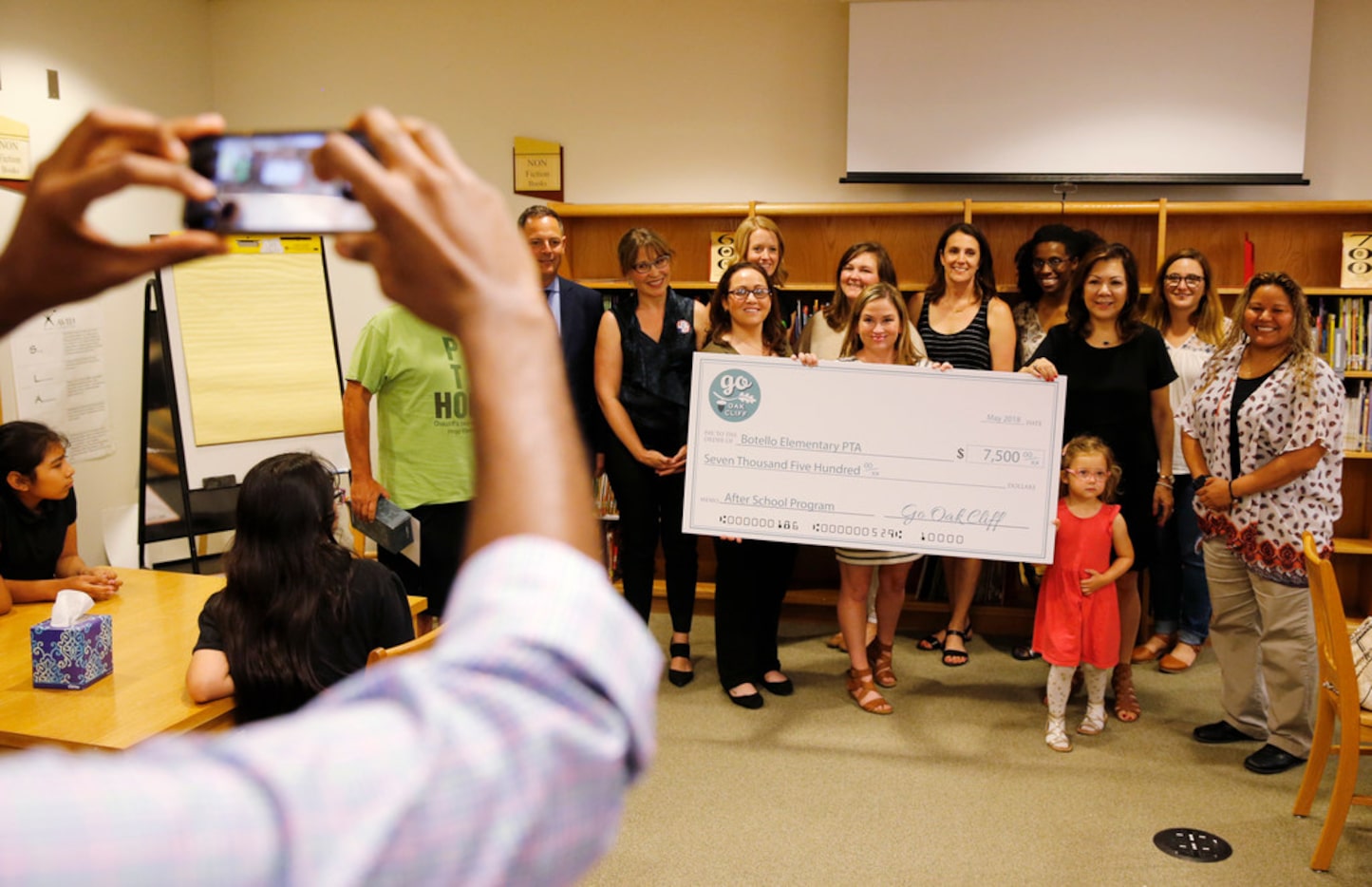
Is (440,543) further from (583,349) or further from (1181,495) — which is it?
(1181,495)

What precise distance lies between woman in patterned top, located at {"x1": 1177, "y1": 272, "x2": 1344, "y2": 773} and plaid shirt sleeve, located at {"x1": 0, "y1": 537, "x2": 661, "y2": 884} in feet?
11.1

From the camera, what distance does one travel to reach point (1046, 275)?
461 centimetres

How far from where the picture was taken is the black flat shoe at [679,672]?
412cm

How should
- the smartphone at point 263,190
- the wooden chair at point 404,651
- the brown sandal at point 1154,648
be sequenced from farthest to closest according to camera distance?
the brown sandal at point 1154,648, the wooden chair at point 404,651, the smartphone at point 263,190

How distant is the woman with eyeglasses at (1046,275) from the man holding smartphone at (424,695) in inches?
172

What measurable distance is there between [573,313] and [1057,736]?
2321mm

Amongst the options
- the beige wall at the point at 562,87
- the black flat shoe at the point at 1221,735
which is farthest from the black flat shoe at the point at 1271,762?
the beige wall at the point at 562,87

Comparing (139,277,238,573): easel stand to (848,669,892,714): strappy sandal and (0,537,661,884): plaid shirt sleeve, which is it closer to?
(848,669,892,714): strappy sandal

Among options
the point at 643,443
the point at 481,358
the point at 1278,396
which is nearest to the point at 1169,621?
the point at 1278,396

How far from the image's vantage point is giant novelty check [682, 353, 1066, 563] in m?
3.36

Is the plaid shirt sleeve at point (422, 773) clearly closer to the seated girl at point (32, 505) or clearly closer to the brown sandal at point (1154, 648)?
the seated girl at point (32, 505)

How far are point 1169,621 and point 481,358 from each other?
478 centimetres

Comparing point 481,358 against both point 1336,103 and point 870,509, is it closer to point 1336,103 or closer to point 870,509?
point 870,509

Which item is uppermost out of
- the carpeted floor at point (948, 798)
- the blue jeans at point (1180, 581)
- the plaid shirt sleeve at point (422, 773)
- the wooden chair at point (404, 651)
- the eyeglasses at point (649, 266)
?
the eyeglasses at point (649, 266)
